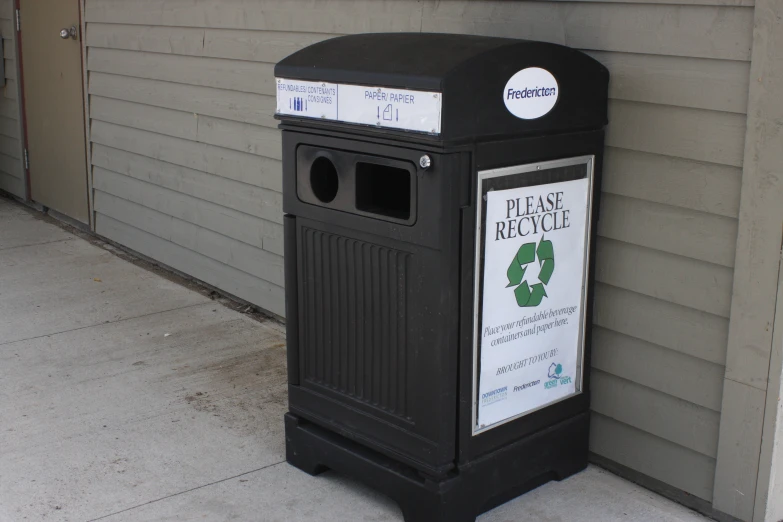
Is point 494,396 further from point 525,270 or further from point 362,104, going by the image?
point 362,104

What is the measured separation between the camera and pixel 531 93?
8.16ft

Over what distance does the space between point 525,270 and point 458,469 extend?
1.85ft

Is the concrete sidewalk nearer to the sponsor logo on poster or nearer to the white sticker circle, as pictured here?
the sponsor logo on poster

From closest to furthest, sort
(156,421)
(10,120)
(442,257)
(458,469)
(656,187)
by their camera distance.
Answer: (442,257)
(458,469)
(656,187)
(156,421)
(10,120)

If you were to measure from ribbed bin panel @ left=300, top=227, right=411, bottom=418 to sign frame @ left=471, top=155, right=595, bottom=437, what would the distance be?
0.18m

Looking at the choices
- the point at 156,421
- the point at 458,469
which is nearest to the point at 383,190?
the point at 458,469

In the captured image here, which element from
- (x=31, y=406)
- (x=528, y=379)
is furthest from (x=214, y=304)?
(x=528, y=379)

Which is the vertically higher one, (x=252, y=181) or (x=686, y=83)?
(x=686, y=83)

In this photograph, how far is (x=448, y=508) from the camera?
8.43 feet

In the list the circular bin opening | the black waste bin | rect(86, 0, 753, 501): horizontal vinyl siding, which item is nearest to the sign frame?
the black waste bin

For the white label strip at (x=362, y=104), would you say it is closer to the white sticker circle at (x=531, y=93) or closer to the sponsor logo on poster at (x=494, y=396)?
the white sticker circle at (x=531, y=93)

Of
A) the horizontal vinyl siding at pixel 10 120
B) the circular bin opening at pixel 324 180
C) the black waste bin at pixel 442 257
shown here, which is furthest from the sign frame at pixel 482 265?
the horizontal vinyl siding at pixel 10 120

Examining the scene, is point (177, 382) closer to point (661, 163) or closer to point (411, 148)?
point (411, 148)

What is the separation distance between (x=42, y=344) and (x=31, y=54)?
114 inches
